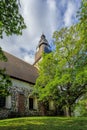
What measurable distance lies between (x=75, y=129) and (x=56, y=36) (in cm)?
1295

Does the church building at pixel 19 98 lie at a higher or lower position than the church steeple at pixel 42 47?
lower

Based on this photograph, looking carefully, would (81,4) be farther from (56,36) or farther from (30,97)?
(30,97)

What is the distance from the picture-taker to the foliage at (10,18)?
29.9ft

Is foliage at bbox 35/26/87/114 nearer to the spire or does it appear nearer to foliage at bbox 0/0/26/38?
foliage at bbox 0/0/26/38

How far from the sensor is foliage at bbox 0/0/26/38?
912 centimetres

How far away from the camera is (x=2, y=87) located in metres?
9.62

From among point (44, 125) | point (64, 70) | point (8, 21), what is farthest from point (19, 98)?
point (8, 21)

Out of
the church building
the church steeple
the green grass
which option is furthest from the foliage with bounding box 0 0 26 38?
the church steeple

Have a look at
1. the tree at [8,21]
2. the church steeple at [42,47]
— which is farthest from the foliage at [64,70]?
the church steeple at [42,47]

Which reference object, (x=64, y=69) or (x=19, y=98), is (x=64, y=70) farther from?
(x=19, y=98)

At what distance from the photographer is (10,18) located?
9531 millimetres

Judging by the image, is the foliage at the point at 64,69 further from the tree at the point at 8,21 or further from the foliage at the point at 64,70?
the tree at the point at 8,21

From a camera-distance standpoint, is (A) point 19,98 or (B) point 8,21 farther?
(A) point 19,98

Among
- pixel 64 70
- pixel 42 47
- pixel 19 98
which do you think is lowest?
pixel 19 98
